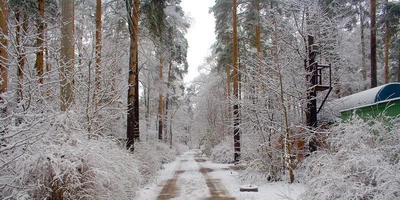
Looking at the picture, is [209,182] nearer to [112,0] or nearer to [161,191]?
[161,191]

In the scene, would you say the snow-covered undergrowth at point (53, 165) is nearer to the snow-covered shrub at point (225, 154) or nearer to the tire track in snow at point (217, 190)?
the tire track in snow at point (217, 190)

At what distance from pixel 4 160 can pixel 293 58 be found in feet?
29.4

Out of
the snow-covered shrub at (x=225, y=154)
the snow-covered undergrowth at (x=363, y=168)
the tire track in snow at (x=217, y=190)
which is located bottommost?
the snow-covered shrub at (x=225, y=154)

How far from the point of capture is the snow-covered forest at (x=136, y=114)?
13.8 feet

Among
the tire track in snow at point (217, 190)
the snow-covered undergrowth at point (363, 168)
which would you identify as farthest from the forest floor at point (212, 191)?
the snow-covered undergrowth at point (363, 168)

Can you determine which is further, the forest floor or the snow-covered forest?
the forest floor

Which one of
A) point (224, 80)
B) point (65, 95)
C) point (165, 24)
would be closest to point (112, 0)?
point (165, 24)

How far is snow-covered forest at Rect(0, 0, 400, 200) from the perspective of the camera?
4.19 metres

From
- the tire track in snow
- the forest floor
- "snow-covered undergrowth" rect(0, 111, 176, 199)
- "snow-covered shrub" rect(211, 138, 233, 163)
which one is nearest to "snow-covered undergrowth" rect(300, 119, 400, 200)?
the forest floor

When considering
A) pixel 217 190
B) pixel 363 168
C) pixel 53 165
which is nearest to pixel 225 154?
pixel 217 190

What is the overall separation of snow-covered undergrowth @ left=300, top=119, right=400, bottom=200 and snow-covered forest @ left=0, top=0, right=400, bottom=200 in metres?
0.02

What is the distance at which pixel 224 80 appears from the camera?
87.6 feet

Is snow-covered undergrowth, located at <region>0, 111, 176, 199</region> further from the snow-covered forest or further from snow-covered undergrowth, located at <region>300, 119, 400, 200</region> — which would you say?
snow-covered undergrowth, located at <region>300, 119, 400, 200</region>

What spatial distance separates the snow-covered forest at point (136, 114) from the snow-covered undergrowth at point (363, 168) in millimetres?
23
